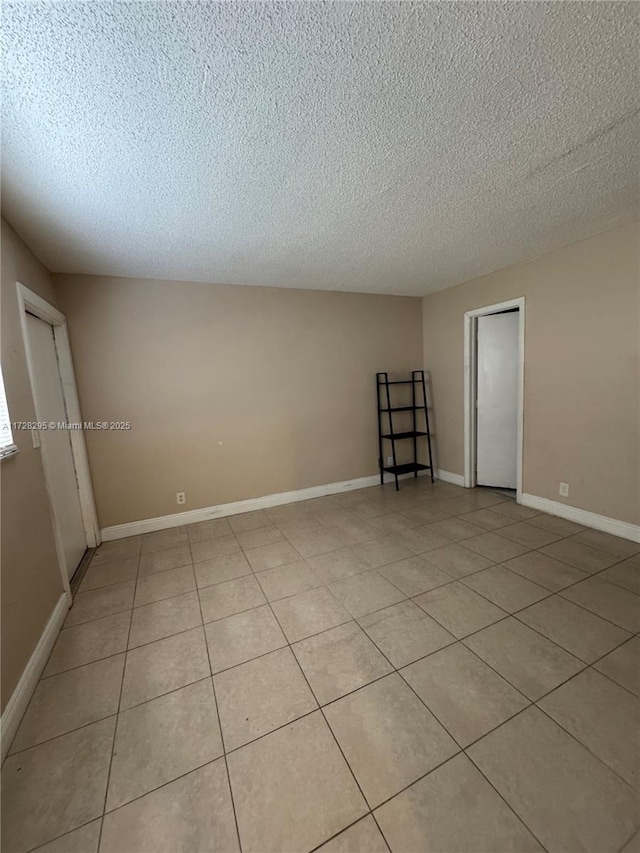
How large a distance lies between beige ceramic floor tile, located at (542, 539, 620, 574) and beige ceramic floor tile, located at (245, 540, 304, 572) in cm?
191

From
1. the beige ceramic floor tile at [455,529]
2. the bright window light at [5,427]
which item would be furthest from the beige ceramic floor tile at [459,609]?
the bright window light at [5,427]

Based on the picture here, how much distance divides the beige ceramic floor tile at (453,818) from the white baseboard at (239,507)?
2.71 m

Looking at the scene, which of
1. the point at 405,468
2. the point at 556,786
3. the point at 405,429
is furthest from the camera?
the point at 405,429

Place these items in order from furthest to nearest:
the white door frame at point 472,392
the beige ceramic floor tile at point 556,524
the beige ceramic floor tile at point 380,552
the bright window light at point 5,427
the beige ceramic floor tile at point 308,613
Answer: the white door frame at point 472,392 → the beige ceramic floor tile at point 556,524 → the beige ceramic floor tile at point 380,552 → the beige ceramic floor tile at point 308,613 → the bright window light at point 5,427

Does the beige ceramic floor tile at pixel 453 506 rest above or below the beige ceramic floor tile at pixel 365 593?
below

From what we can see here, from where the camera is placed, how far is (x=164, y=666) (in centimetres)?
161

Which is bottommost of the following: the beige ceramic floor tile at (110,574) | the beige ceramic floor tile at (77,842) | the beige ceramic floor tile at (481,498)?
the beige ceramic floor tile at (481,498)

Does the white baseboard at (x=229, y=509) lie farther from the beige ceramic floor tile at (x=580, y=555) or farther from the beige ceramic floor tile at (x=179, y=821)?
the beige ceramic floor tile at (x=179, y=821)

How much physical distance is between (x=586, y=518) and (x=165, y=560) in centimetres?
353

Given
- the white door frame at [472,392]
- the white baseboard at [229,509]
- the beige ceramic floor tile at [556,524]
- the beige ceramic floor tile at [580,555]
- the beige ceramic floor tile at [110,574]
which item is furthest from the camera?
the white door frame at [472,392]

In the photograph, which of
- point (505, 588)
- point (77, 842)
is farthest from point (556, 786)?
point (77, 842)

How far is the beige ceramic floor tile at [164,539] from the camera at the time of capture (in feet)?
9.34

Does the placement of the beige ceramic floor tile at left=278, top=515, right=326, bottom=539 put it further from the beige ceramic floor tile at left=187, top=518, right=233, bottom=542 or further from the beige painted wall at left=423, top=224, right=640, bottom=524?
the beige painted wall at left=423, top=224, right=640, bottom=524

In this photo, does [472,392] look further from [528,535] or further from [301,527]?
[301,527]
